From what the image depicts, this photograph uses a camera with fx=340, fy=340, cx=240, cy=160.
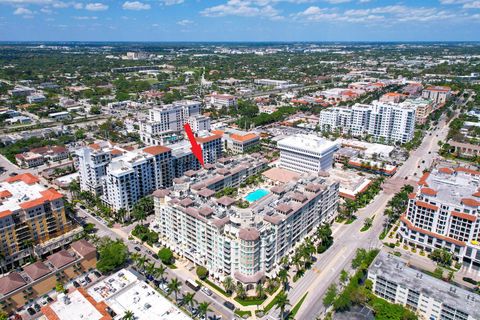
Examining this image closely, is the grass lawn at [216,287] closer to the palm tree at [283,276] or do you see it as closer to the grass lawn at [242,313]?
the grass lawn at [242,313]

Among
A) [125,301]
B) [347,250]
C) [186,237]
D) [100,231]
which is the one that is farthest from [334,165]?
[125,301]

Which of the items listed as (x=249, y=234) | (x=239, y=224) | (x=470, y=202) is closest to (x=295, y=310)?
(x=249, y=234)

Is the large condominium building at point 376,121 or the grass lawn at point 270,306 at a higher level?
the large condominium building at point 376,121

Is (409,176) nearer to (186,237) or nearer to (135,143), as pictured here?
(186,237)

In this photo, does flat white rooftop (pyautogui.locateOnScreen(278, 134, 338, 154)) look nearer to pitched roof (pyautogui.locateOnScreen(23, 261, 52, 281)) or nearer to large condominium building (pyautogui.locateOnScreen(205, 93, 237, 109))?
pitched roof (pyautogui.locateOnScreen(23, 261, 52, 281))

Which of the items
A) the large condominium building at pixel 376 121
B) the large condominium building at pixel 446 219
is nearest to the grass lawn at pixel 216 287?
the large condominium building at pixel 446 219

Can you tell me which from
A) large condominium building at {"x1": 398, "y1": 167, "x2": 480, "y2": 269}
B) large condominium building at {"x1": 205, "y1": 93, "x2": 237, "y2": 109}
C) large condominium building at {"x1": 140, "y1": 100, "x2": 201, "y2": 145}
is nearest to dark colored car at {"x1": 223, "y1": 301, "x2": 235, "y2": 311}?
large condominium building at {"x1": 398, "y1": 167, "x2": 480, "y2": 269}
